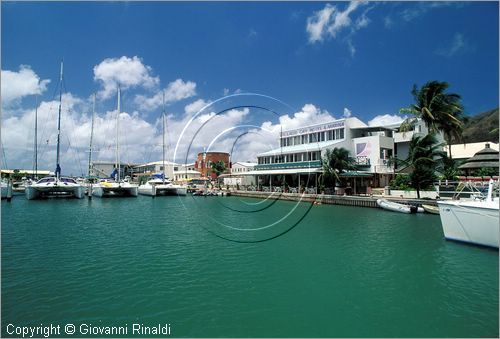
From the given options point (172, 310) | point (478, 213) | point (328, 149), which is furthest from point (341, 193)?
point (172, 310)

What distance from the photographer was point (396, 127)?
5631 centimetres

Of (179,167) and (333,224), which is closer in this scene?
(333,224)

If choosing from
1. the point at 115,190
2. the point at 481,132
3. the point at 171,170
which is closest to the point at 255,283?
the point at 115,190

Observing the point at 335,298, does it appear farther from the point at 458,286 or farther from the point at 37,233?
the point at 37,233

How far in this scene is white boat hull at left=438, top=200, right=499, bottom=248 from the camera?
18484mm

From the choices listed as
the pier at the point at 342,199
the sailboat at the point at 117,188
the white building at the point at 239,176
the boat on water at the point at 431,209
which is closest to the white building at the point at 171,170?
the white building at the point at 239,176

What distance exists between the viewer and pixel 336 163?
1895 inches

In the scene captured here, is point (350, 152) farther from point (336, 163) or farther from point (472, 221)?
point (472, 221)

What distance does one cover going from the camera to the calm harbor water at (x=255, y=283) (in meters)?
10.2

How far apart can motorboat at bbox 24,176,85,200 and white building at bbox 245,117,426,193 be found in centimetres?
3396

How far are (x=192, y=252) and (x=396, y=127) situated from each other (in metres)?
49.6

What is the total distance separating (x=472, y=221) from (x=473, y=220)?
0.32ft

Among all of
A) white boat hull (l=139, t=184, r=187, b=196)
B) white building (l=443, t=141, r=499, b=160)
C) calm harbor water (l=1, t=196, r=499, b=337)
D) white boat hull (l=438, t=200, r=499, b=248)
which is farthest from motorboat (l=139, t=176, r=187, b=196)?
white boat hull (l=438, t=200, r=499, b=248)

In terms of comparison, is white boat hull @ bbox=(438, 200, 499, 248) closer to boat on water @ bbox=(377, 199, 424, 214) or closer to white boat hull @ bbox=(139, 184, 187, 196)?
boat on water @ bbox=(377, 199, 424, 214)
